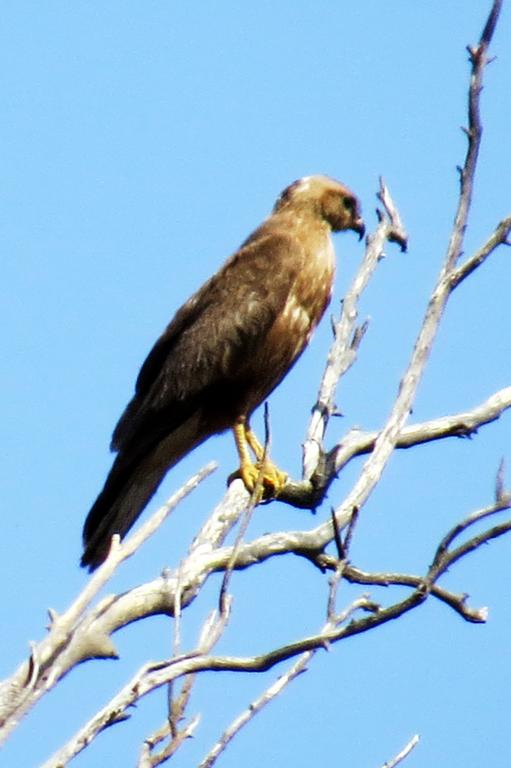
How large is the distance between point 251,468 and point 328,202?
166 centimetres

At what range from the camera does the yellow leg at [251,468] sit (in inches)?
217

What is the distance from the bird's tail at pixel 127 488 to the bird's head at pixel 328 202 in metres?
1.23

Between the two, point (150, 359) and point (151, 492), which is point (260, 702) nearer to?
point (151, 492)

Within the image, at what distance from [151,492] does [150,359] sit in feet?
2.50

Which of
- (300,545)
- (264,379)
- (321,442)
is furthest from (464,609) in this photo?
(264,379)

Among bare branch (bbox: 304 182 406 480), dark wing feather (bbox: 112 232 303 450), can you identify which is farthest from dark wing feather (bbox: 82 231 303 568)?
bare branch (bbox: 304 182 406 480)

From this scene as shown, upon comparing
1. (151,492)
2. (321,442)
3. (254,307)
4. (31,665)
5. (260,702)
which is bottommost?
(260,702)

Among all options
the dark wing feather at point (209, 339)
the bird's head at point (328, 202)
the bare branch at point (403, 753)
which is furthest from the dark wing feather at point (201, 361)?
the bare branch at point (403, 753)

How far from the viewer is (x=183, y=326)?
654 centimetres

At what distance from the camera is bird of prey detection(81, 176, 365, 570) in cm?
618

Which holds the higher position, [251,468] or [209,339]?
[209,339]

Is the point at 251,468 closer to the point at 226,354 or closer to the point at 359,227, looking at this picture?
the point at 226,354

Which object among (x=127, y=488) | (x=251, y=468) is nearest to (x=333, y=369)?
(x=251, y=468)

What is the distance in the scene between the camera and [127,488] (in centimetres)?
592
